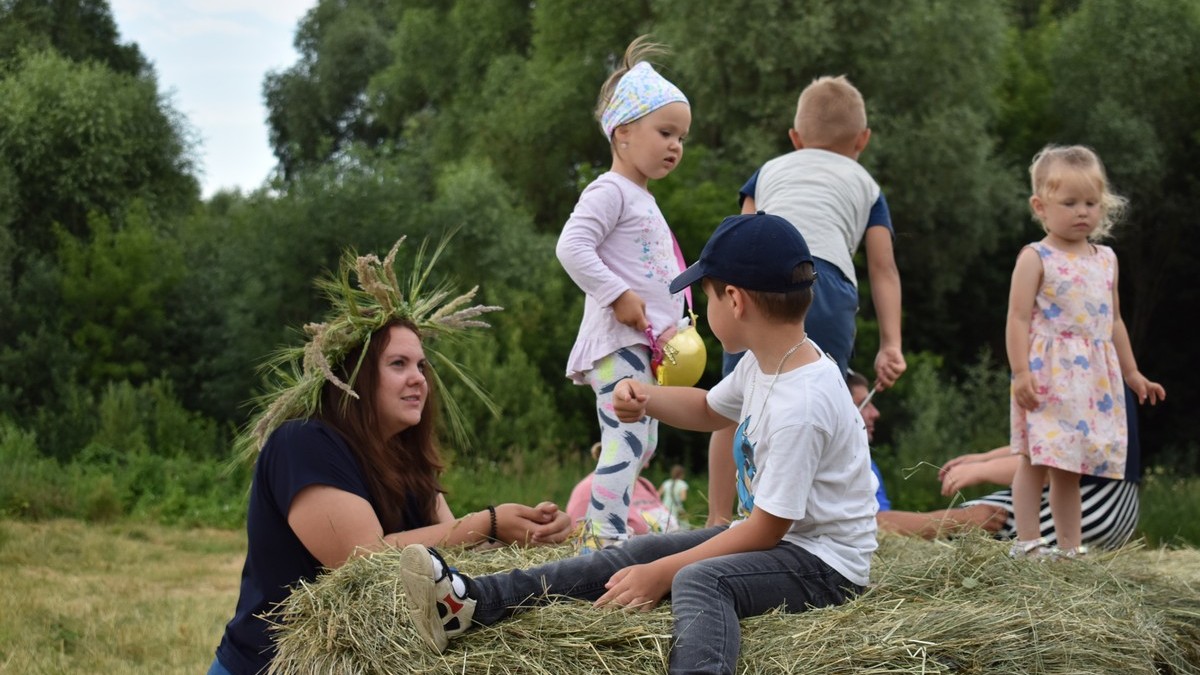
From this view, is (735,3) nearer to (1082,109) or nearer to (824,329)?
(1082,109)

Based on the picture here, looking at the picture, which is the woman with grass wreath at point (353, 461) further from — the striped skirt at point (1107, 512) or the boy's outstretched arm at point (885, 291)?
the striped skirt at point (1107, 512)

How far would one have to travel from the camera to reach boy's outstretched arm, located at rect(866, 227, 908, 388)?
5.19 metres

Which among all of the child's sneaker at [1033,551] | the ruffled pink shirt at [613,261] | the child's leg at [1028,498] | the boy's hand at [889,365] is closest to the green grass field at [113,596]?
the ruffled pink shirt at [613,261]

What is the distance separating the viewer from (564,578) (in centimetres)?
329

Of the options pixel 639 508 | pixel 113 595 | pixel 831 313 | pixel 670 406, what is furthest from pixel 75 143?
pixel 670 406

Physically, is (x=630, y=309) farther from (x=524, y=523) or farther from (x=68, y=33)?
(x=68, y=33)

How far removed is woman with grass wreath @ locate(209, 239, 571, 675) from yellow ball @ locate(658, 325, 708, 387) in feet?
2.56

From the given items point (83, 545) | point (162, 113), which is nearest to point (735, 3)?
point (162, 113)

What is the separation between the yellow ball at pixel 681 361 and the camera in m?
4.71

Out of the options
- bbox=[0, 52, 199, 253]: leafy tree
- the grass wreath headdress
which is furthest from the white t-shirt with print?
bbox=[0, 52, 199, 253]: leafy tree

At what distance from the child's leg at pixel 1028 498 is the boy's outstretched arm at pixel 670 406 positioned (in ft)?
6.72

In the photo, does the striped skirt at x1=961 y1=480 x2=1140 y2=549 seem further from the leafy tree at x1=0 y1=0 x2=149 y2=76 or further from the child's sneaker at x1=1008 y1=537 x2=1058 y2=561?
the leafy tree at x1=0 y1=0 x2=149 y2=76

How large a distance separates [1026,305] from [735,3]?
1381 centimetres

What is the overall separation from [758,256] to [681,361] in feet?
4.47
